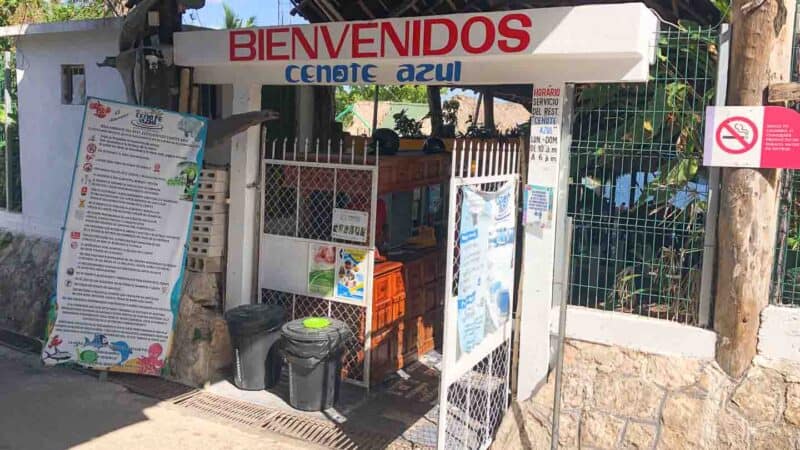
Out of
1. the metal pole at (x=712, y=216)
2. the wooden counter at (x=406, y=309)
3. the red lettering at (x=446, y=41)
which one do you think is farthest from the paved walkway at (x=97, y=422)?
the red lettering at (x=446, y=41)

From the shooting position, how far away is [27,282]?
30.5 feet

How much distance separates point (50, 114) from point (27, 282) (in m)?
2.21

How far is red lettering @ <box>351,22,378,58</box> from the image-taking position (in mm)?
6098

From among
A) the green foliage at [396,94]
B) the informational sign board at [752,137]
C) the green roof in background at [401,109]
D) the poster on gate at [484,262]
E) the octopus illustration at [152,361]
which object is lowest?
the octopus illustration at [152,361]

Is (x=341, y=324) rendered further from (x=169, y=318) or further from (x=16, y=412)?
(x=16, y=412)

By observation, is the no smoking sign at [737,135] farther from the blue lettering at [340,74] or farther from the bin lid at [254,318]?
the bin lid at [254,318]

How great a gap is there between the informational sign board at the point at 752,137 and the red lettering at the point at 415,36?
2.30 meters

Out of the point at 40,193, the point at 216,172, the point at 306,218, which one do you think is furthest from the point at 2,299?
the point at 306,218

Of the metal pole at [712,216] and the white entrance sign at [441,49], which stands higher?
the white entrance sign at [441,49]

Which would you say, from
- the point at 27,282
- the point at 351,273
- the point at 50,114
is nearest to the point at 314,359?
the point at 351,273

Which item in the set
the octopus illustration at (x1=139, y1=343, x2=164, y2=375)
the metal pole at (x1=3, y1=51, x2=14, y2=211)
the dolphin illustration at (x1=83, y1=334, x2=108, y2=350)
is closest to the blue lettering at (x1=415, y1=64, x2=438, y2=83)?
the octopus illustration at (x1=139, y1=343, x2=164, y2=375)

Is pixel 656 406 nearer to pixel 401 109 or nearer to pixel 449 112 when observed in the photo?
pixel 449 112

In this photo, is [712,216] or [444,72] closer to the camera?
[712,216]

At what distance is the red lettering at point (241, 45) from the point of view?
265 inches
